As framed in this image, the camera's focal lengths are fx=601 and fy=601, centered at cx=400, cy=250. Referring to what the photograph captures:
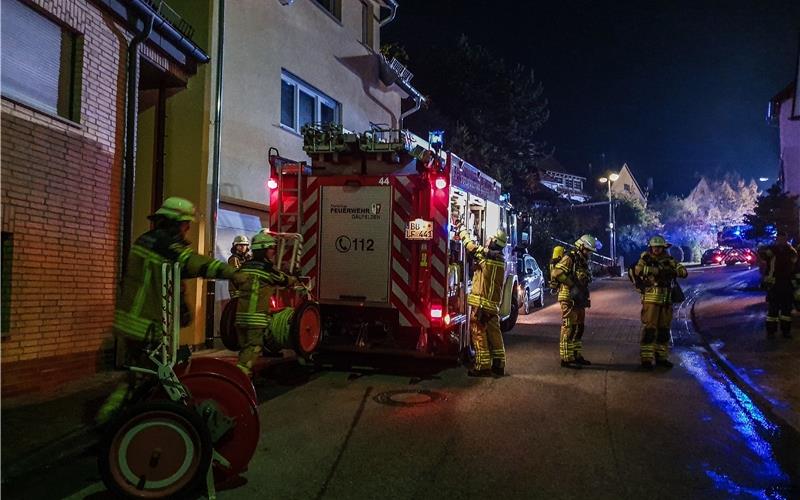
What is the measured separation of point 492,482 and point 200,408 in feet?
6.85

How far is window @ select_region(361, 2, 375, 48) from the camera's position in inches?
629

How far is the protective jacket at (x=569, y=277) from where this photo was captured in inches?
336

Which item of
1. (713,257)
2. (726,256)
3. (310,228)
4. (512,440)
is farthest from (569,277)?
(713,257)

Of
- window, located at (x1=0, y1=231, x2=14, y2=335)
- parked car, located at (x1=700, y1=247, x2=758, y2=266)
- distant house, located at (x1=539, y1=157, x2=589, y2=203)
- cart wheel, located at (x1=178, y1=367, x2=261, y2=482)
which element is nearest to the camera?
cart wheel, located at (x1=178, y1=367, x2=261, y2=482)

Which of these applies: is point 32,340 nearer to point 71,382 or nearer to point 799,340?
point 71,382

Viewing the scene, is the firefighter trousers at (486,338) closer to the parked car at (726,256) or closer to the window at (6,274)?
the window at (6,274)

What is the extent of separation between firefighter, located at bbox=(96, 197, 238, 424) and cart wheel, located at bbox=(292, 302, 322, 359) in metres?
2.09

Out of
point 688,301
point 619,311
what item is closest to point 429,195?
point 619,311

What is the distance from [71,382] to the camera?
271 inches

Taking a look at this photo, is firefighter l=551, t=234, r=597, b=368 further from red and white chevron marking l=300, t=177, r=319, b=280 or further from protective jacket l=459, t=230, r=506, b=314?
red and white chevron marking l=300, t=177, r=319, b=280

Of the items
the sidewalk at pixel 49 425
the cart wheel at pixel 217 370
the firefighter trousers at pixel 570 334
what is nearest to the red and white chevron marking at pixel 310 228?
the sidewalk at pixel 49 425

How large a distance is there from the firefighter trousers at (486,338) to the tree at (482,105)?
17736 millimetres

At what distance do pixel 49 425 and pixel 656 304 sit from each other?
7534mm

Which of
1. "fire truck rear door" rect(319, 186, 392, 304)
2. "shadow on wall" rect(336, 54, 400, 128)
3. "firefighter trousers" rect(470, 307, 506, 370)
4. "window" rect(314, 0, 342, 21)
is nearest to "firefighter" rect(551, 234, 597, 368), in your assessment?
"firefighter trousers" rect(470, 307, 506, 370)
